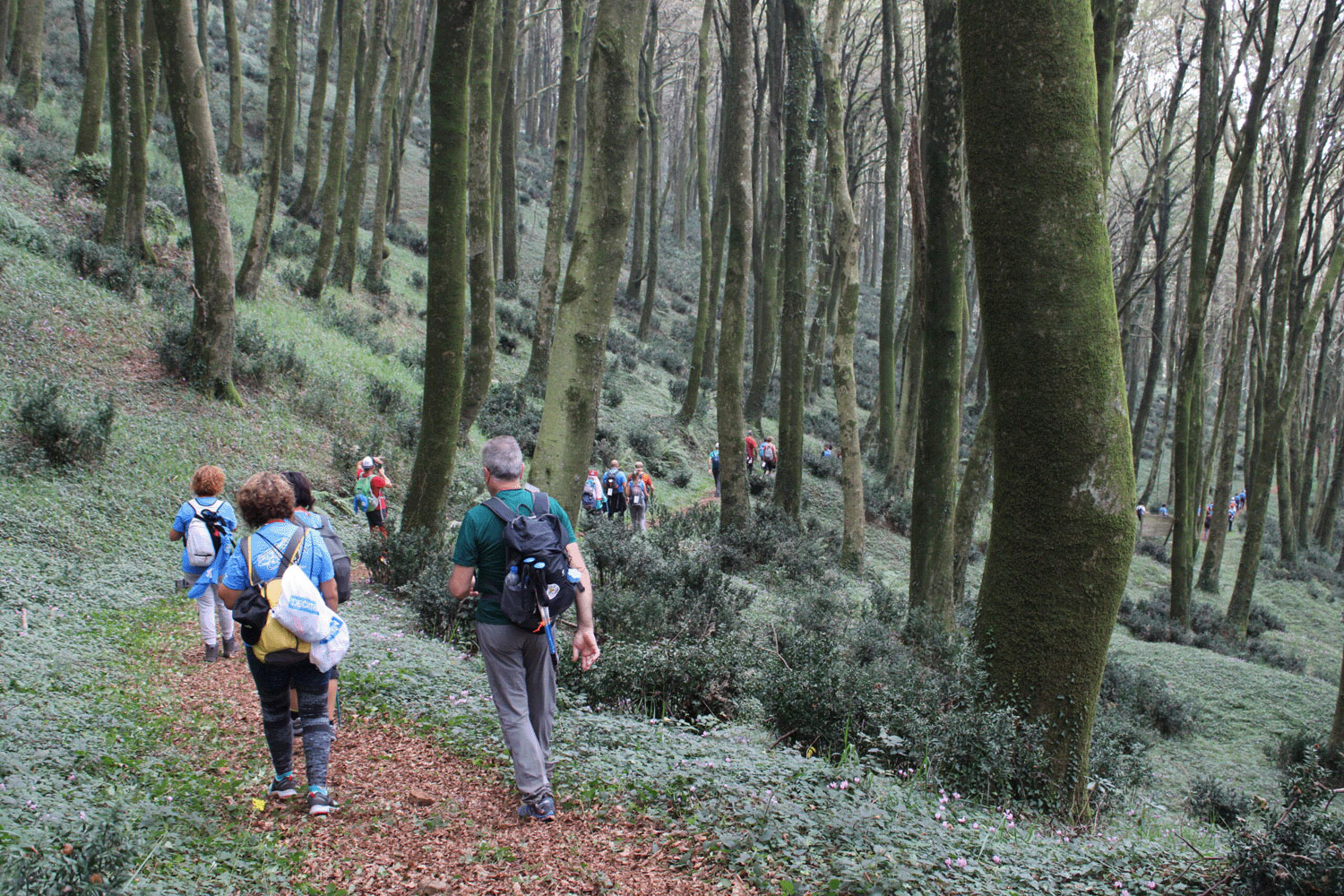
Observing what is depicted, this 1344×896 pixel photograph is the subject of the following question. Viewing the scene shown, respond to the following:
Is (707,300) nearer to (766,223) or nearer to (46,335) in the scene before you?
(766,223)

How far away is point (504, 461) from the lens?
156 inches

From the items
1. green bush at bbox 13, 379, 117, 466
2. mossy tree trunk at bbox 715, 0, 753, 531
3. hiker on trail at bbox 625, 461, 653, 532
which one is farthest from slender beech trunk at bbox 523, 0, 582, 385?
green bush at bbox 13, 379, 117, 466

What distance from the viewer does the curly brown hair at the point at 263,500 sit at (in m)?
3.87

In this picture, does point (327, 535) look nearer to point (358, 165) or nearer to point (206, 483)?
point (206, 483)

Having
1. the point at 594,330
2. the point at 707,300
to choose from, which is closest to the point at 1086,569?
the point at 594,330

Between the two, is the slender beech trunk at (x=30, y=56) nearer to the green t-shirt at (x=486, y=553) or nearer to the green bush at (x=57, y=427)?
the green bush at (x=57, y=427)

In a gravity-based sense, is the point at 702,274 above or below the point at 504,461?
above

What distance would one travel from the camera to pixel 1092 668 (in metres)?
4.47

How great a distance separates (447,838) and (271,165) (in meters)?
13.9

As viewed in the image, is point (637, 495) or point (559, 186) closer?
point (637, 495)

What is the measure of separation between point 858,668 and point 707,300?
56.7ft

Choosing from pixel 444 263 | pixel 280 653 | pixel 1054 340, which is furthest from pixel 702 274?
pixel 280 653

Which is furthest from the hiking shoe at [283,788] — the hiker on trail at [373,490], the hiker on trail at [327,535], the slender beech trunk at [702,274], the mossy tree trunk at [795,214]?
the slender beech trunk at [702,274]

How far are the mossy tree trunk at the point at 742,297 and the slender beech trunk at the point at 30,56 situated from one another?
16.5 metres
